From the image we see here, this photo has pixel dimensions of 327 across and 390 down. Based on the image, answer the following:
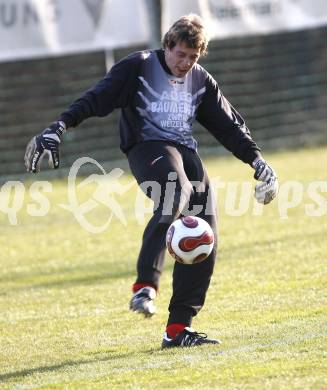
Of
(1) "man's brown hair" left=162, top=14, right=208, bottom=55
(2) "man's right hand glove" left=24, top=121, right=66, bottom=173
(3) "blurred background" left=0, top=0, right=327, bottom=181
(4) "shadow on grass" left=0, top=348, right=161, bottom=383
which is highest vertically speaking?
(1) "man's brown hair" left=162, top=14, right=208, bottom=55

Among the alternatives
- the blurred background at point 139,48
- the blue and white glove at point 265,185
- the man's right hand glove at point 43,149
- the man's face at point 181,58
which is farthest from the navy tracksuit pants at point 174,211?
the blurred background at point 139,48

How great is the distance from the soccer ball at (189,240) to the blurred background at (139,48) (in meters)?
9.10

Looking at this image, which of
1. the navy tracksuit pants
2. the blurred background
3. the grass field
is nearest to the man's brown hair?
the navy tracksuit pants

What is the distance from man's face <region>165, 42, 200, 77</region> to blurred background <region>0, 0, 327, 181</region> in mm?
8686

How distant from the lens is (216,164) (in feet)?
50.1

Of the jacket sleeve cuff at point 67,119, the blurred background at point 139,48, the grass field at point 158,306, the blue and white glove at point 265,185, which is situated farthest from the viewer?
the blurred background at point 139,48

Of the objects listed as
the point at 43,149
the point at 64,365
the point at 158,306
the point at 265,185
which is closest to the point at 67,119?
the point at 43,149

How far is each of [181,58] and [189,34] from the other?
0.16m

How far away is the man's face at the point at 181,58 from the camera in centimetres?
529

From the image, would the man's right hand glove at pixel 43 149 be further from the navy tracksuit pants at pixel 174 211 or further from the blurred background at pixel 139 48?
the blurred background at pixel 139 48

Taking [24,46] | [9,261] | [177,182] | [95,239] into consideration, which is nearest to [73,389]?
[177,182]

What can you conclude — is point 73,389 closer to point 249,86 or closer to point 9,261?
point 9,261

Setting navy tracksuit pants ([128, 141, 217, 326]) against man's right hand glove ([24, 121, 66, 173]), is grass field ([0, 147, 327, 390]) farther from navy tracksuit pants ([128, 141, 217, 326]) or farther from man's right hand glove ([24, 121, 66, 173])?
man's right hand glove ([24, 121, 66, 173])

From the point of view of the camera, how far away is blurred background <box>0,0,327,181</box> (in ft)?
46.5
